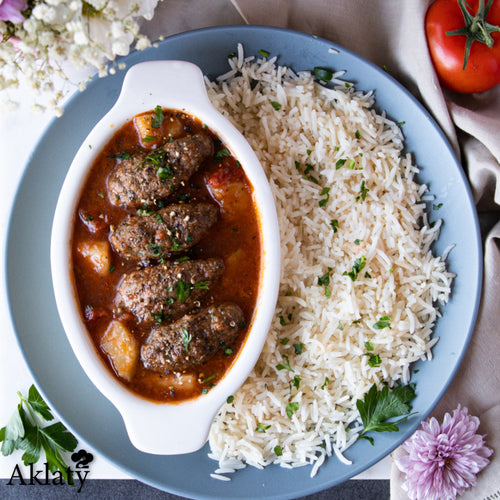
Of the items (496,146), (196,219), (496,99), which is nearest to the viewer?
(196,219)

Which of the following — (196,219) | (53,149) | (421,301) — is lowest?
(421,301)

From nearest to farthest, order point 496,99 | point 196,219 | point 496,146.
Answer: point 196,219 → point 496,146 → point 496,99

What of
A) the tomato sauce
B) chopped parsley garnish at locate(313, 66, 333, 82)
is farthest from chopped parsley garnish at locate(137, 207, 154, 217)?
chopped parsley garnish at locate(313, 66, 333, 82)

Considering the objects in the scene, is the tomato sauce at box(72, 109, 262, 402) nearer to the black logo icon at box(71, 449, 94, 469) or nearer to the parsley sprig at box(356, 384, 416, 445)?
the parsley sprig at box(356, 384, 416, 445)

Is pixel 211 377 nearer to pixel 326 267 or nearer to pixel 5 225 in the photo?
pixel 326 267

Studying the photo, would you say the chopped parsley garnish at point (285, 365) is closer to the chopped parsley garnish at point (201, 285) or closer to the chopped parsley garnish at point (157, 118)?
the chopped parsley garnish at point (201, 285)

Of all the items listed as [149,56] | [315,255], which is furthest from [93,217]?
[315,255]

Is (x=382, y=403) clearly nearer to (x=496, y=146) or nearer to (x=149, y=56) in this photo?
(x=496, y=146)
